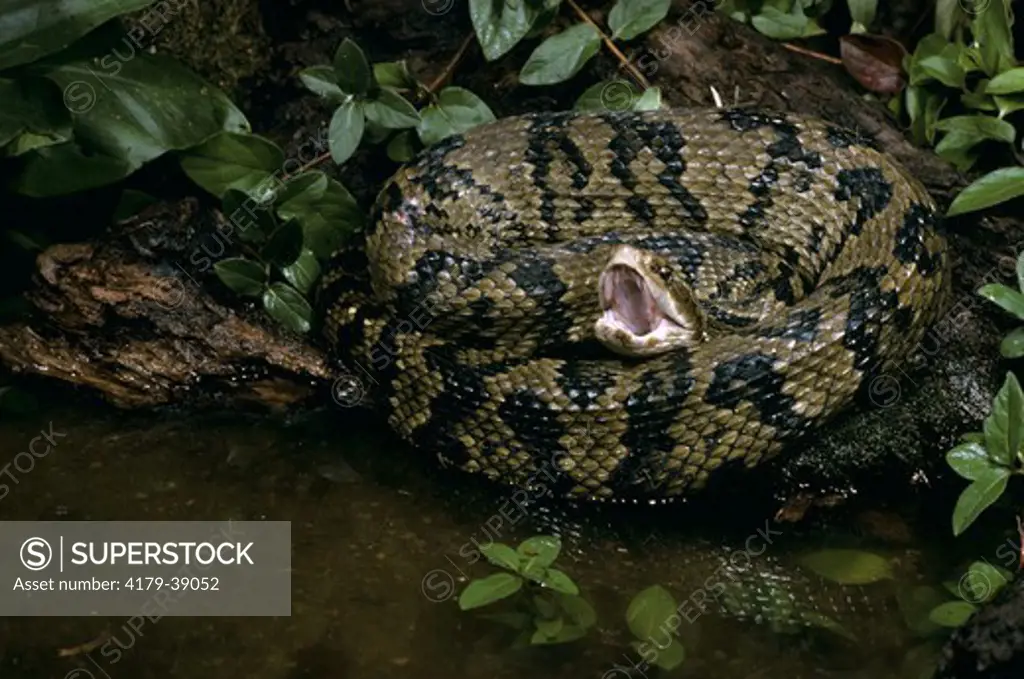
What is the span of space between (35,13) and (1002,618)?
3982 millimetres

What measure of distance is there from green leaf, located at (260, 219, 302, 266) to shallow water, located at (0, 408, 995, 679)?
677 mm

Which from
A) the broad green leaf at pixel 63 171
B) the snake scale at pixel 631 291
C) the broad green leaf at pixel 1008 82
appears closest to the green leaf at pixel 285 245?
the snake scale at pixel 631 291

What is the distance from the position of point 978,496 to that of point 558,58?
263 centimetres

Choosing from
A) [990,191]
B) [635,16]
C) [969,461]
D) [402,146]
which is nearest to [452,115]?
[402,146]

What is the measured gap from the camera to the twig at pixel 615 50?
632 centimetres

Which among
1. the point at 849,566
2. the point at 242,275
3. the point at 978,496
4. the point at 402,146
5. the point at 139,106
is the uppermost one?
the point at 139,106

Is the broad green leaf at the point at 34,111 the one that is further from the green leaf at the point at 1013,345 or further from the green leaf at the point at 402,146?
the green leaf at the point at 1013,345

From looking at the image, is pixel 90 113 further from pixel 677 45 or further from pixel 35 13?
pixel 677 45

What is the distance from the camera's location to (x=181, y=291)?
5770mm

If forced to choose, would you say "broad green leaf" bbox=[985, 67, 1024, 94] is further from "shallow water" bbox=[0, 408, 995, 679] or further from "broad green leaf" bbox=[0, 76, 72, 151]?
"broad green leaf" bbox=[0, 76, 72, 151]

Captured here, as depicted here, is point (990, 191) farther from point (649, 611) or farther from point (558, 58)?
point (649, 611)

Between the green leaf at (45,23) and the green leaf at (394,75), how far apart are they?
121 centimetres

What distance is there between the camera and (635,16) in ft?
20.4

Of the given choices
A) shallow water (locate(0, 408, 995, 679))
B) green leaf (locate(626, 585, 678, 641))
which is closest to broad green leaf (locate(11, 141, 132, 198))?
shallow water (locate(0, 408, 995, 679))
